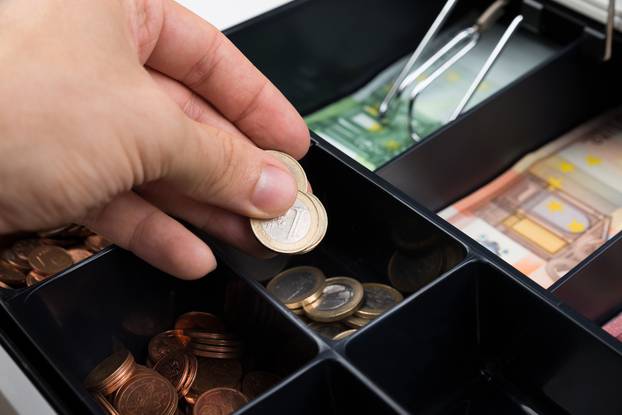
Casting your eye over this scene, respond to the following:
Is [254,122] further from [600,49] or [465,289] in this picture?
[600,49]

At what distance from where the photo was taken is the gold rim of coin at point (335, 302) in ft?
3.72

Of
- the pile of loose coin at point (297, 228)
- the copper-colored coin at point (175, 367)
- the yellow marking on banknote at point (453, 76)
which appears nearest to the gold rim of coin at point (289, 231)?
the pile of loose coin at point (297, 228)

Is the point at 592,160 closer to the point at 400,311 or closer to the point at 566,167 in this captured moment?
the point at 566,167

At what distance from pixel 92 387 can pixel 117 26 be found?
1.54 feet

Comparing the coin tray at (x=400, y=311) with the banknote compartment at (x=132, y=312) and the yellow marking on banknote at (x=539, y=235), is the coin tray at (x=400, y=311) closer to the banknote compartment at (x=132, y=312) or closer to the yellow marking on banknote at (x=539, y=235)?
the banknote compartment at (x=132, y=312)

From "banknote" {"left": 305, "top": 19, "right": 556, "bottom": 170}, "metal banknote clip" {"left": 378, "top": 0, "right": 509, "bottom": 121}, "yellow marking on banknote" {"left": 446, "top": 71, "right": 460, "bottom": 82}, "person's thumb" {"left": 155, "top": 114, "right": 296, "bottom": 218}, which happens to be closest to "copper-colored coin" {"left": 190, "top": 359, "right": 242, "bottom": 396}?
"person's thumb" {"left": 155, "top": 114, "right": 296, "bottom": 218}

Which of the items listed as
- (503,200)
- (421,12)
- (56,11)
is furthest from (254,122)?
(421,12)

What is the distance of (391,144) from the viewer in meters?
1.60

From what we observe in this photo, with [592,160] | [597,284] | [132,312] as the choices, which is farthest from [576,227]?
[132,312]

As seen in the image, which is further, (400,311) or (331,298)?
(331,298)

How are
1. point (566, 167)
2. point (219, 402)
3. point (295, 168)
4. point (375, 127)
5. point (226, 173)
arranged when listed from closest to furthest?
point (226, 173), point (219, 402), point (295, 168), point (566, 167), point (375, 127)

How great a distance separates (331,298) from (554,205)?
494 mm

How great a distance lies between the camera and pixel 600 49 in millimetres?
1429

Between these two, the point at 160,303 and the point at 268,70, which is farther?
the point at 268,70
